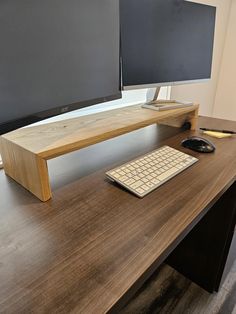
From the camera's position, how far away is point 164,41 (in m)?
0.99

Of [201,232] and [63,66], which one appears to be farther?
[201,232]

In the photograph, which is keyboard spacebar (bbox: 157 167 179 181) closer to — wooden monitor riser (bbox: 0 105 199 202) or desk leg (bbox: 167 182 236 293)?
wooden monitor riser (bbox: 0 105 199 202)

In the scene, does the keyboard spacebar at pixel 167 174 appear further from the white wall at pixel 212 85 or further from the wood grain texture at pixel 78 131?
the white wall at pixel 212 85

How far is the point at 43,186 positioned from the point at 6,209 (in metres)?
0.11

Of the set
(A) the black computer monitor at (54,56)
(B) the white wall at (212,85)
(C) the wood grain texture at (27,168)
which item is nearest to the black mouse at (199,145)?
(A) the black computer monitor at (54,56)

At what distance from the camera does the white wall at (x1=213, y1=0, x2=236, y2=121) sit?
2.15 meters

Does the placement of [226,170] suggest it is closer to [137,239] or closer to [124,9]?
[137,239]

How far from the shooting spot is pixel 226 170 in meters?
0.80

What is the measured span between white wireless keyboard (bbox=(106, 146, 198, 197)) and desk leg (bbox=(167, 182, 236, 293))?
1.20ft

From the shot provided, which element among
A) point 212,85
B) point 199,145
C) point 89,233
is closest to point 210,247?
point 199,145

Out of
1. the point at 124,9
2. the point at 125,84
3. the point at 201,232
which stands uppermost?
the point at 124,9

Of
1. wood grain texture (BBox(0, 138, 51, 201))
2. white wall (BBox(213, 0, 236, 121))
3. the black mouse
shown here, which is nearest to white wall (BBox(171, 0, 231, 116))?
white wall (BBox(213, 0, 236, 121))

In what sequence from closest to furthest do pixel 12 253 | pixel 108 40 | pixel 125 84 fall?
1. pixel 12 253
2. pixel 108 40
3. pixel 125 84

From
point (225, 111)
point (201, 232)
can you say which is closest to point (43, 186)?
point (201, 232)
